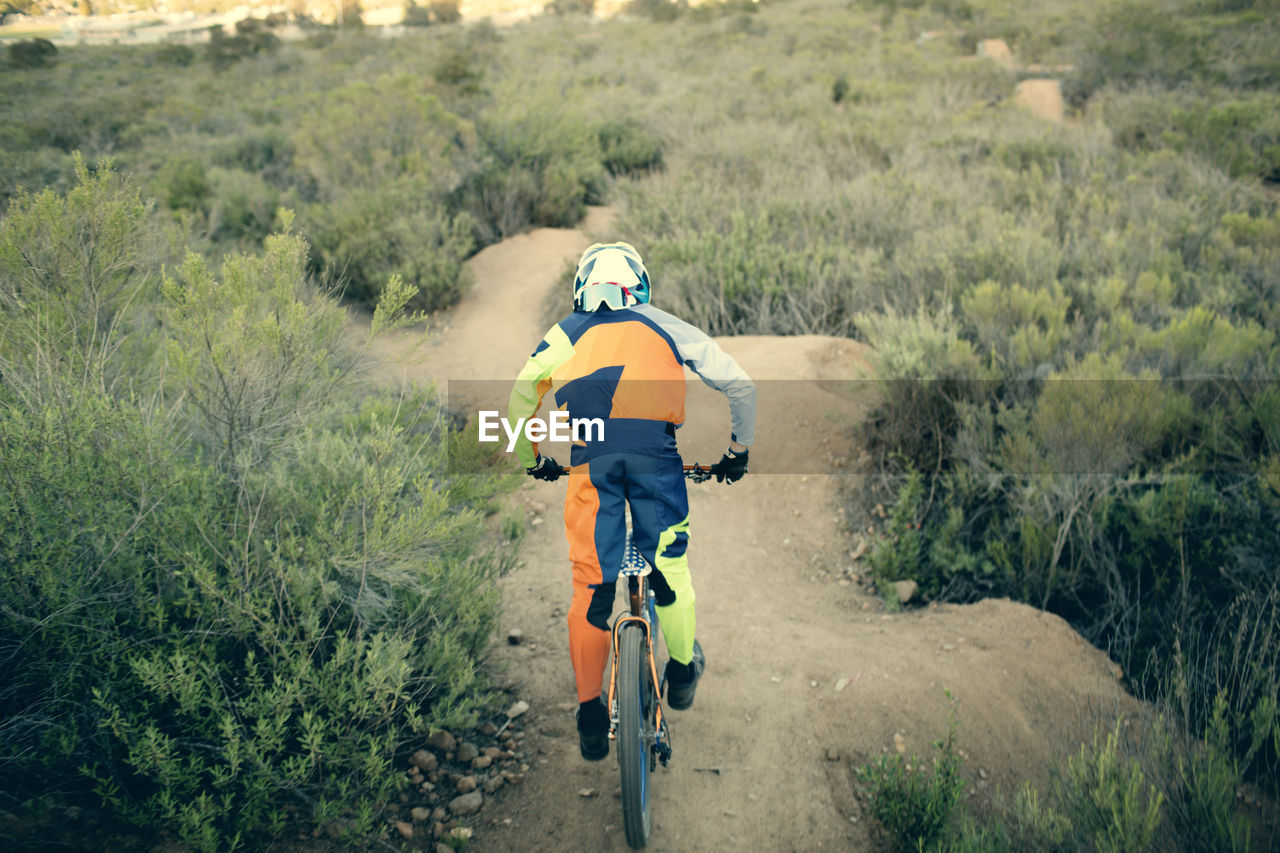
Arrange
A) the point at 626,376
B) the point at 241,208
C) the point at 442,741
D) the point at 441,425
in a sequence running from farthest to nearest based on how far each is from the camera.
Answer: the point at 241,208, the point at 441,425, the point at 442,741, the point at 626,376

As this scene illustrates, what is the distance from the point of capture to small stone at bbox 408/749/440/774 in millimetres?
2770

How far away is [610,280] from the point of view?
2.36m

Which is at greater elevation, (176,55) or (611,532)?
(176,55)

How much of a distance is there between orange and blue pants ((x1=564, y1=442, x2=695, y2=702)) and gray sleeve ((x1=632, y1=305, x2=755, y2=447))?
0.30 meters

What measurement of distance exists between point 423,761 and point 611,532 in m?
1.39

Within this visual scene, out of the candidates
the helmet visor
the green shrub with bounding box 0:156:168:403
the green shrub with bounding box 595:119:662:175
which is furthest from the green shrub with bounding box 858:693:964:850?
the green shrub with bounding box 595:119:662:175

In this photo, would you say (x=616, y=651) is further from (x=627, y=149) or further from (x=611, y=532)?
(x=627, y=149)

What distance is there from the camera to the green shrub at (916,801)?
93.4 inches

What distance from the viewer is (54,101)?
13.7 meters

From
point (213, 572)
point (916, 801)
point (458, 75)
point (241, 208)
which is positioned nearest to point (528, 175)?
→ point (241, 208)

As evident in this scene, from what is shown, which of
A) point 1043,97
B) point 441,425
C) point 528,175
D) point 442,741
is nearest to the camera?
point 442,741

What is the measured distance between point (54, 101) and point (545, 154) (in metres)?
11.3

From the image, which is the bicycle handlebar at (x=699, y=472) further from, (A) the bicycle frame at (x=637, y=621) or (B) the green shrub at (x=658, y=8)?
Answer: (B) the green shrub at (x=658, y=8)

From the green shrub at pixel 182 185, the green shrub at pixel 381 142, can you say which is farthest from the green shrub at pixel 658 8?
the green shrub at pixel 182 185
